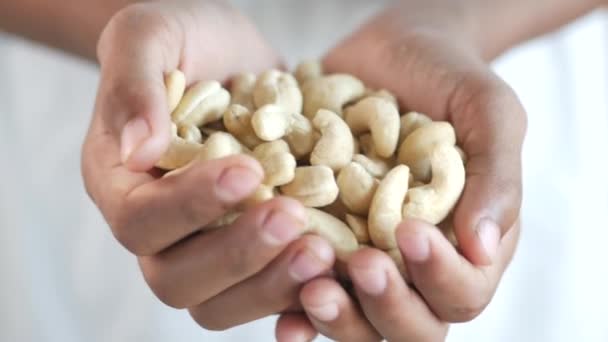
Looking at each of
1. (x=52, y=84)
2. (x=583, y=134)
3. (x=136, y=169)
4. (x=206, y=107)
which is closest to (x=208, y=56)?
(x=206, y=107)

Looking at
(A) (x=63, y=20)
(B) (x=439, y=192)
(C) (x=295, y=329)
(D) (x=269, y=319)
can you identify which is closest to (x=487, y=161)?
(B) (x=439, y=192)

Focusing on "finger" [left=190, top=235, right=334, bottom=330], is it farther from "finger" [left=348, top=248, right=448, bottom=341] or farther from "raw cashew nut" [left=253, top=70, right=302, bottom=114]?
"raw cashew nut" [left=253, top=70, right=302, bottom=114]

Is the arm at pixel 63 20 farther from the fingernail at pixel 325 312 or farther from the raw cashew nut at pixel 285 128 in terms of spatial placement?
the fingernail at pixel 325 312

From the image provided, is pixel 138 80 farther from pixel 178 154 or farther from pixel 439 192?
pixel 439 192

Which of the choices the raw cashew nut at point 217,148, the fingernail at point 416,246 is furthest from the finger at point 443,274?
the raw cashew nut at point 217,148

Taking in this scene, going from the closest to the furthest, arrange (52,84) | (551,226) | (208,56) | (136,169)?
1. (136,169)
2. (208,56)
3. (551,226)
4. (52,84)

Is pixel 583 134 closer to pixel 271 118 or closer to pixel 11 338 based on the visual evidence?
pixel 271 118
